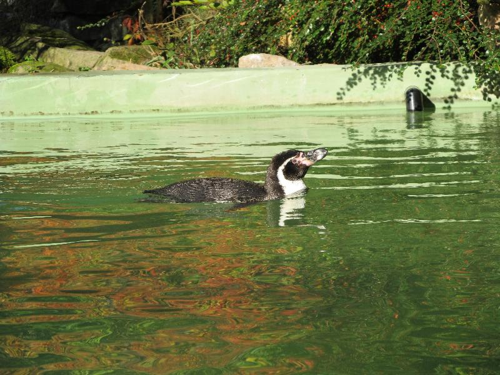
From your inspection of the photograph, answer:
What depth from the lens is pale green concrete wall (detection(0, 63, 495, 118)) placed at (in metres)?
14.5

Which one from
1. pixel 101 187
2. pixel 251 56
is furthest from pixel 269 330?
pixel 251 56

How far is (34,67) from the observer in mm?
18391

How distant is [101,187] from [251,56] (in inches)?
347

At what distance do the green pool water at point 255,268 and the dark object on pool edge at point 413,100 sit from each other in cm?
423

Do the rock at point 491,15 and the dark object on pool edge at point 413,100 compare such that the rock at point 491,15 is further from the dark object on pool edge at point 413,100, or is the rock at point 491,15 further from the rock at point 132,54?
the rock at point 132,54

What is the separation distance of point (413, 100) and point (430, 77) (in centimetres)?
77

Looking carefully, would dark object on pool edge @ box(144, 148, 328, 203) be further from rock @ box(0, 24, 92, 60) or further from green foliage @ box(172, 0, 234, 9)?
rock @ box(0, 24, 92, 60)

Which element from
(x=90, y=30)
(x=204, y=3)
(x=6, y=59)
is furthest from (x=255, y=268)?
(x=90, y=30)

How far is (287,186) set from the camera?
7465mm

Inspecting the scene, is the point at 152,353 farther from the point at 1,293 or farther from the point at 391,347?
the point at 1,293

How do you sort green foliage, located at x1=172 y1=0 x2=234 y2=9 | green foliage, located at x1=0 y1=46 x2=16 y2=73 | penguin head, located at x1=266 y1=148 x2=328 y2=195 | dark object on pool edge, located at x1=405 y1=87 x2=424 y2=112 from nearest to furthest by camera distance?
penguin head, located at x1=266 y1=148 x2=328 y2=195 < dark object on pool edge, located at x1=405 y1=87 x2=424 y2=112 < green foliage, located at x1=172 y1=0 x2=234 y2=9 < green foliage, located at x1=0 y1=46 x2=16 y2=73

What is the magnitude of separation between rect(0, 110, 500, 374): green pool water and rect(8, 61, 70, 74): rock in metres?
9.19

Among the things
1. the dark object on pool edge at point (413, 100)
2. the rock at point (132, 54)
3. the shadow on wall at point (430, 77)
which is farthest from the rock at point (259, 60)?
the rock at point (132, 54)

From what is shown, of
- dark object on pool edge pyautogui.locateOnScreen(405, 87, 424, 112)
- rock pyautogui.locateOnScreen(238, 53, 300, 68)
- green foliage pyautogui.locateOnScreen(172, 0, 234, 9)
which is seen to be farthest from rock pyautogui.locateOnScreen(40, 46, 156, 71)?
dark object on pool edge pyautogui.locateOnScreen(405, 87, 424, 112)
